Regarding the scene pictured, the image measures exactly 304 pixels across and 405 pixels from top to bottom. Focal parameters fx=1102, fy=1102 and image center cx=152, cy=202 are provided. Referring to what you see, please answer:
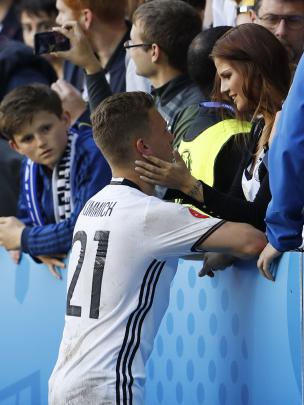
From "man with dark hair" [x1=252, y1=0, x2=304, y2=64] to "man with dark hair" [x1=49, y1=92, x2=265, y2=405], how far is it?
1.25 meters

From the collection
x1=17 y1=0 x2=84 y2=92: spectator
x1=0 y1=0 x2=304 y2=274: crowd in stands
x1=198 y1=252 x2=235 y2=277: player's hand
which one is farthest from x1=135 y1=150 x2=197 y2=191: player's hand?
x1=17 y1=0 x2=84 y2=92: spectator

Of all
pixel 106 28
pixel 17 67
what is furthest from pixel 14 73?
pixel 106 28

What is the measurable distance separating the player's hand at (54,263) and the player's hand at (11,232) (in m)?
0.21

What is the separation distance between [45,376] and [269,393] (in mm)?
2083

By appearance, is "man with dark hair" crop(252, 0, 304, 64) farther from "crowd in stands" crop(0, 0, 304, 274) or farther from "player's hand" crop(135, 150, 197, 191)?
"player's hand" crop(135, 150, 197, 191)

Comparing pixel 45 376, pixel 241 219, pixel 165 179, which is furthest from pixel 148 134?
pixel 45 376

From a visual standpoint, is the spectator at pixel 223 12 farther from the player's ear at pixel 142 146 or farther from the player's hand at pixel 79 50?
the player's ear at pixel 142 146

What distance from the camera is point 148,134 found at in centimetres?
430

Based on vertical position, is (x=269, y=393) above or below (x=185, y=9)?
below

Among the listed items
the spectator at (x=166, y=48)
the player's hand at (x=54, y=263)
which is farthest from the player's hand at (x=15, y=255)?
the spectator at (x=166, y=48)

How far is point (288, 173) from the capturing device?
3.30m

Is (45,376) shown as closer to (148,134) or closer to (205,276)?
(205,276)

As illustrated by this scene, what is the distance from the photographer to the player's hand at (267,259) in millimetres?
4066

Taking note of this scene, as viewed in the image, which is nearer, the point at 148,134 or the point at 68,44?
the point at 148,134
